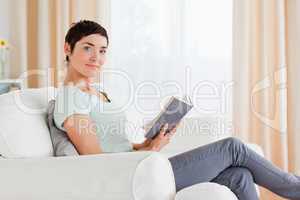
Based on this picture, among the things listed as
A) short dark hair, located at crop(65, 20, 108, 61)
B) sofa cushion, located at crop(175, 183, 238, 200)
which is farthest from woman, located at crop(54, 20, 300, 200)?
sofa cushion, located at crop(175, 183, 238, 200)

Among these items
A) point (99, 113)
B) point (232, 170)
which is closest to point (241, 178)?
point (232, 170)

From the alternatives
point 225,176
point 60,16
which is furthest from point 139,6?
point 225,176

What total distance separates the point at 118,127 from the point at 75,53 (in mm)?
375

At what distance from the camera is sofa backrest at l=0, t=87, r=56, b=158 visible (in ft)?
5.67

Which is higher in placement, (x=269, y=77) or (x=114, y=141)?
(x=269, y=77)

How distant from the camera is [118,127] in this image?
80.7 inches

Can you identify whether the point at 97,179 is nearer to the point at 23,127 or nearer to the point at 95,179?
the point at 95,179

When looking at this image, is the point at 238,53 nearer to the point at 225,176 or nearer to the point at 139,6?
the point at 139,6

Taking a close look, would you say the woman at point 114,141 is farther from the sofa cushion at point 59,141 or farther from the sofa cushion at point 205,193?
the sofa cushion at point 205,193

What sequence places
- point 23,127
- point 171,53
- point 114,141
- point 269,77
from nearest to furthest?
point 23,127, point 114,141, point 269,77, point 171,53

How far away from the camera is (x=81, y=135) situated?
1819 mm

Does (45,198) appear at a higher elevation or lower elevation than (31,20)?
lower

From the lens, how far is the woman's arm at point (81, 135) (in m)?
1.82

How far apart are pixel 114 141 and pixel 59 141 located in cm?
26
